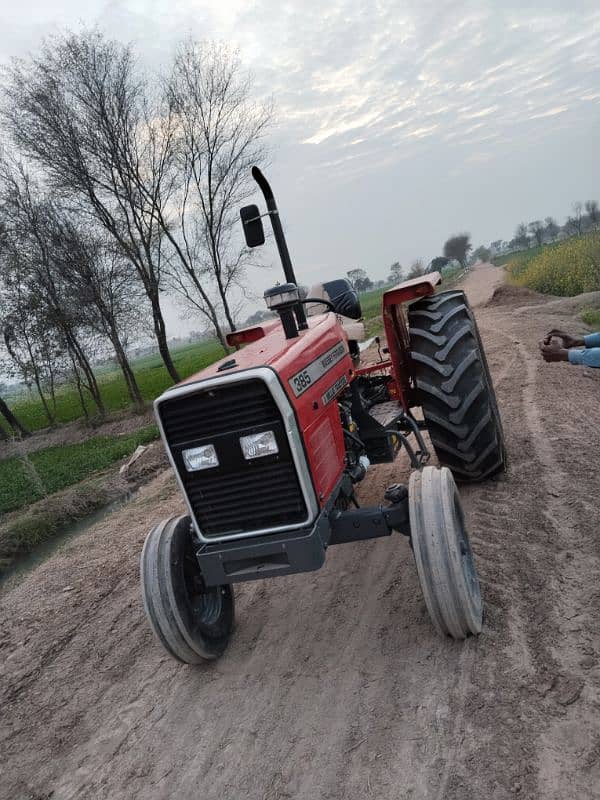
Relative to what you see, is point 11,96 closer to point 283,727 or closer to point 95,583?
point 95,583

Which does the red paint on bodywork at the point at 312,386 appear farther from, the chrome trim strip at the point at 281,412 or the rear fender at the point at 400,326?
the rear fender at the point at 400,326

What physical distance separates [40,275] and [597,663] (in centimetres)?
1650

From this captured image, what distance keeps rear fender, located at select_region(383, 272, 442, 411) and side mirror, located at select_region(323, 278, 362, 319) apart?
0.45m

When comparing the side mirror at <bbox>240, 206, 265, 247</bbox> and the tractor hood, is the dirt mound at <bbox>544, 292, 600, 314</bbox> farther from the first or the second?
the side mirror at <bbox>240, 206, 265, 247</bbox>

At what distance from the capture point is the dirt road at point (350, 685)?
96.9 inches

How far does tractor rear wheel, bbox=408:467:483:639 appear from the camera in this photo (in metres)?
2.93

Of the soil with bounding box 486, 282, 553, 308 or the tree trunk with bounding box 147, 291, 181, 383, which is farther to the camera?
the soil with bounding box 486, 282, 553, 308

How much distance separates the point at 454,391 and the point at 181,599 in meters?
2.21

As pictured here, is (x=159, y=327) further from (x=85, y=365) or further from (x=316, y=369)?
(x=316, y=369)

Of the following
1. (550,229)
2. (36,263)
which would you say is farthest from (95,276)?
(550,229)

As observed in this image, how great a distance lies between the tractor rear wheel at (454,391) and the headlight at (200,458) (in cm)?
180

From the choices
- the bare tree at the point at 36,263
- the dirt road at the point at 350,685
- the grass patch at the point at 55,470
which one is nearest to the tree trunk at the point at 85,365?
the bare tree at the point at 36,263

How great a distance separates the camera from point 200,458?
122 inches

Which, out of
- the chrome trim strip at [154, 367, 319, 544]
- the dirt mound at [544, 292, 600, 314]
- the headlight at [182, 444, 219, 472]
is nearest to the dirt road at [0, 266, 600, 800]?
the chrome trim strip at [154, 367, 319, 544]
